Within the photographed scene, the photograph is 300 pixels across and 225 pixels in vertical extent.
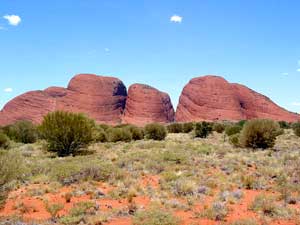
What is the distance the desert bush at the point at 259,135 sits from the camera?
75.6 ft

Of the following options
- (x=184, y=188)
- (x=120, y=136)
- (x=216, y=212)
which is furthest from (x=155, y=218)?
(x=120, y=136)

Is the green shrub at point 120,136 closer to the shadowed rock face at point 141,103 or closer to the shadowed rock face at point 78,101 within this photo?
the shadowed rock face at point 78,101

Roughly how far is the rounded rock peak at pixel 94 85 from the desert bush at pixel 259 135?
73555 millimetres

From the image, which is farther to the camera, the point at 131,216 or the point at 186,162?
the point at 186,162

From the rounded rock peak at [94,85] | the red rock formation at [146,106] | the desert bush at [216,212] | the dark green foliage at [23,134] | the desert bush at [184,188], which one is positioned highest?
the rounded rock peak at [94,85]

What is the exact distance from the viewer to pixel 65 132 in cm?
2220

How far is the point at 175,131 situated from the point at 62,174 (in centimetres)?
4007

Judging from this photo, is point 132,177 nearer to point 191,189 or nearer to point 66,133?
point 191,189

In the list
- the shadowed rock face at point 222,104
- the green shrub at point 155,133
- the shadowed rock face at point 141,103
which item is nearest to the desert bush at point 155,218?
the green shrub at point 155,133

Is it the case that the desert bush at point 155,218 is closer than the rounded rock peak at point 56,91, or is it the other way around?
the desert bush at point 155,218

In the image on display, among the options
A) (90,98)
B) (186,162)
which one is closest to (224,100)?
(90,98)

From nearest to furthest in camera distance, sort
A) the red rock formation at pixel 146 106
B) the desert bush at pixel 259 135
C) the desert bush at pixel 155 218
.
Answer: the desert bush at pixel 155 218
the desert bush at pixel 259 135
the red rock formation at pixel 146 106

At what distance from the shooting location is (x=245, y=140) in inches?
920

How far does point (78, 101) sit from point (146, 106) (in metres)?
18.3
